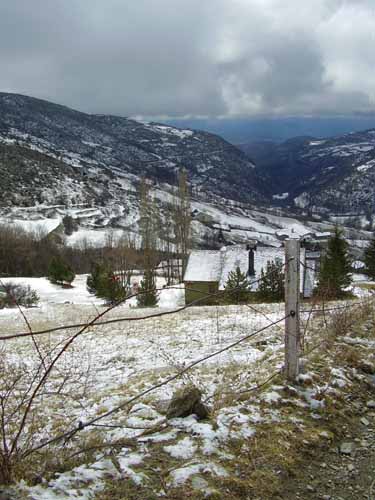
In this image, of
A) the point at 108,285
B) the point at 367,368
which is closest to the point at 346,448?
the point at 367,368

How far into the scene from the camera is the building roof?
119 ft

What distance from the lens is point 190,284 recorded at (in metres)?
37.0

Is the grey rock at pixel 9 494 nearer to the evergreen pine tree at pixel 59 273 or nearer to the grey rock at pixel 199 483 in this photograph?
the grey rock at pixel 199 483

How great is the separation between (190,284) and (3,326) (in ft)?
67.2

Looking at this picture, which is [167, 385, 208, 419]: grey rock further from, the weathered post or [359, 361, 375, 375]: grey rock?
[359, 361, 375, 375]: grey rock

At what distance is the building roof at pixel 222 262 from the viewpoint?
119ft

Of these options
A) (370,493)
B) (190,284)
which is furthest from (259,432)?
(190,284)

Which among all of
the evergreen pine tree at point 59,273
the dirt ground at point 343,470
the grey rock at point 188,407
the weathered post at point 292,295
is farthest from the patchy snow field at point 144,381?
the evergreen pine tree at point 59,273

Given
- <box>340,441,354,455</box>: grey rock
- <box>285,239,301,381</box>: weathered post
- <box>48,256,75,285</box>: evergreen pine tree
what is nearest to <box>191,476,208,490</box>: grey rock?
<box>340,441,354,455</box>: grey rock

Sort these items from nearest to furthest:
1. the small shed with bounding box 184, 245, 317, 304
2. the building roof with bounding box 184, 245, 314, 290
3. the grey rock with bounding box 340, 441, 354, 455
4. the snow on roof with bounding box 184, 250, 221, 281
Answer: the grey rock with bounding box 340, 441, 354, 455 < the small shed with bounding box 184, 245, 317, 304 < the building roof with bounding box 184, 245, 314, 290 < the snow on roof with bounding box 184, 250, 221, 281

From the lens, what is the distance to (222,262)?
37688 millimetres

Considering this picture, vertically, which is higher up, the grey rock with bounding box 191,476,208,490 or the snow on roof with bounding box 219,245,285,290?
the grey rock with bounding box 191,476,208,490

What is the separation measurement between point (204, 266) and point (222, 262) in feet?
5.70

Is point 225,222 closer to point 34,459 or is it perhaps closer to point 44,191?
point 44,191
